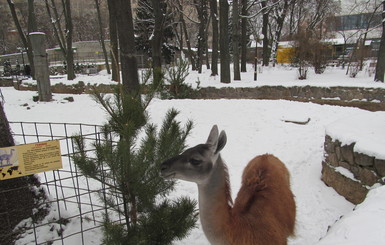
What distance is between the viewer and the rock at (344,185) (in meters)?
4.35

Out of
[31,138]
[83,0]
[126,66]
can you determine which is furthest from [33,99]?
[83,0]

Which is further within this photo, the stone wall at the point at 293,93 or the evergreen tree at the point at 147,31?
the evergreen tree at the point at 147,31

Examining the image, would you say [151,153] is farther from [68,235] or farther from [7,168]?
[68,235]

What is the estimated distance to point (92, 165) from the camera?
7.51 ft

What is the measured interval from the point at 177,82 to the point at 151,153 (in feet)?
31.2

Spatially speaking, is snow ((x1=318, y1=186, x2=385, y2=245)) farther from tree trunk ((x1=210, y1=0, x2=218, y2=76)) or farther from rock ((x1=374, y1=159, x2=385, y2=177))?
tree trunk ((x1=210, y1=0, x2=218, y2=76))

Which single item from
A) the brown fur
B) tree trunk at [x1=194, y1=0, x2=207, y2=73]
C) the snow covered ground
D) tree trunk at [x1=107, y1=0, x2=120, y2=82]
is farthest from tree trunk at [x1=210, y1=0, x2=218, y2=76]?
the brown fur

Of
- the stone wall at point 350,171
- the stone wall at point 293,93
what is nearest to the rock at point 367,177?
the stone wall at point 350,171

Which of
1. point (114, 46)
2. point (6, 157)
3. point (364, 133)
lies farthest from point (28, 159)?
point (364, 133)

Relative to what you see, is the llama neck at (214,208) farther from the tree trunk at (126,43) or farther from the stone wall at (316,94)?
the stone wall at (316,94)

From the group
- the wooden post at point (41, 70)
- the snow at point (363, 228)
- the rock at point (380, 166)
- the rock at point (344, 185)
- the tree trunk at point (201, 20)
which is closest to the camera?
the snow at point (363, 228)

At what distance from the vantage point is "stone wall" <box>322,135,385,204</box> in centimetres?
→ 410

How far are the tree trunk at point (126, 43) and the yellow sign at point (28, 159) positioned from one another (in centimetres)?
307

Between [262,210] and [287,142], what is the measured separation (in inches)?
177
